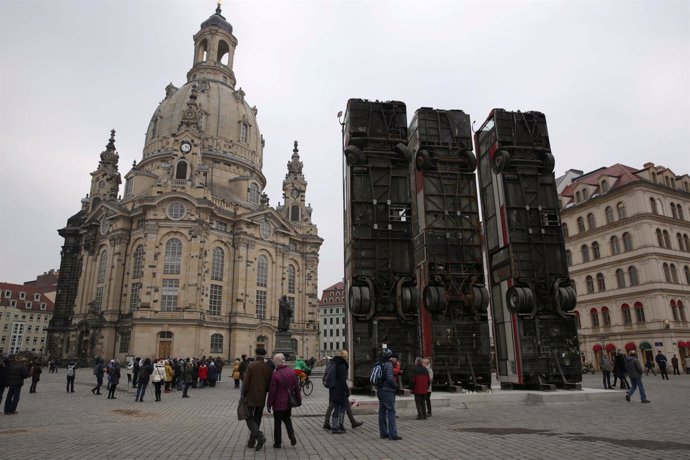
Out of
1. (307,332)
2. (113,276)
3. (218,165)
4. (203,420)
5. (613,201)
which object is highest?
(218,165)

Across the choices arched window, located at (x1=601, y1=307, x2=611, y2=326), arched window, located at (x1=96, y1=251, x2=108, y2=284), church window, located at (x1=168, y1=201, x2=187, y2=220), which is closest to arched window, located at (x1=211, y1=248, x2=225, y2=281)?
church window, located at (x1=168, y1=201, x2=187, y2=220)

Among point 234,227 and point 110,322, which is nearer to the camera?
point 110,322

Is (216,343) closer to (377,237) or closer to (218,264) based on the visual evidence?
(218,264)

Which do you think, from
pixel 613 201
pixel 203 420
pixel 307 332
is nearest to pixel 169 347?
pixel 307 332

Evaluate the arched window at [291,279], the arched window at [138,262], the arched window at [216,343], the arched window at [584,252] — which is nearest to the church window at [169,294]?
the arched window at [138,262]

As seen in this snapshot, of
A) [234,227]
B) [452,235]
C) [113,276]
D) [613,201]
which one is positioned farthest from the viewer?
[234,227]

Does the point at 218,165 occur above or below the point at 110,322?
above

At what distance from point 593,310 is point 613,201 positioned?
1067 centimetres

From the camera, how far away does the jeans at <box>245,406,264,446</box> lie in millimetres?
8805

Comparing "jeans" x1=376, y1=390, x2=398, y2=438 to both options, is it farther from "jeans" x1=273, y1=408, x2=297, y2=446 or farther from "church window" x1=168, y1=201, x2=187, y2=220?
"church window" x1=168, y1=201, x2=187, y2=220

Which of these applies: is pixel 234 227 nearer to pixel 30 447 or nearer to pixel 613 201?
pixel 613 201

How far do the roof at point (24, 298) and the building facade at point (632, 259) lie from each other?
92.4 meters

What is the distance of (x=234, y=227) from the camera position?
2324 inches

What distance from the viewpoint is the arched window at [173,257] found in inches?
2042
